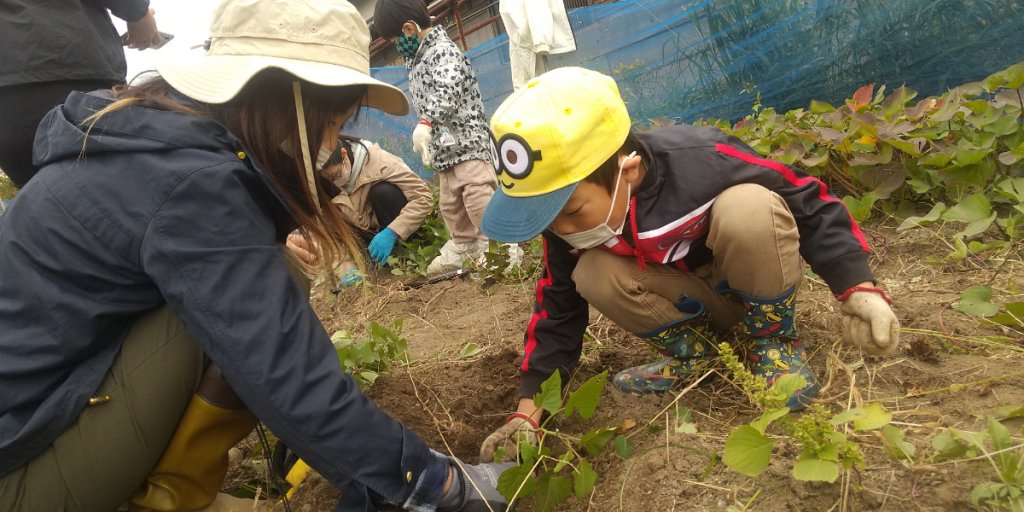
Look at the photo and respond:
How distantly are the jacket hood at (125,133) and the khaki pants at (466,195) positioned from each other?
205cm

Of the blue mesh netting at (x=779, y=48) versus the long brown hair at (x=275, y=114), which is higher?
the long brown hair at (x=275, y=114)

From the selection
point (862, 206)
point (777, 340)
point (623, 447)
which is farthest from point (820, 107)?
point (623, 447)

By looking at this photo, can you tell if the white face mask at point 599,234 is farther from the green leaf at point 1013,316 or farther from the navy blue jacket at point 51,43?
the navy blue jacket at point 51,43

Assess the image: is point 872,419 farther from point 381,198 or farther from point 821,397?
point 381,198

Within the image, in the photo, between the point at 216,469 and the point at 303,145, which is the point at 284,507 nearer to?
the point at 216,469

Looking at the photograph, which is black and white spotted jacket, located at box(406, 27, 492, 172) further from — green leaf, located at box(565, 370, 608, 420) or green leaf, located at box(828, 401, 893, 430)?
green leaf, located at box(828, 401, 893, 430)

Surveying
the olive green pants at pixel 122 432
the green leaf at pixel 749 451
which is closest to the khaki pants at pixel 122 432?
the olive green pants at pixel 122 432

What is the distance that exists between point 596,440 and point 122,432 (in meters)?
0.89

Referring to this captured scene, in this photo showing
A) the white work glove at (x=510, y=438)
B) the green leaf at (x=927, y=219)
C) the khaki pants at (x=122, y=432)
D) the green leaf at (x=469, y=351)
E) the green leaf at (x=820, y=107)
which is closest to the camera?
the khaki pants at (x=122, y=432)

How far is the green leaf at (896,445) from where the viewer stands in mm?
933

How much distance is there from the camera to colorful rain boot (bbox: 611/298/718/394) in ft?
4.81

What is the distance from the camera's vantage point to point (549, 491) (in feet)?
3.87

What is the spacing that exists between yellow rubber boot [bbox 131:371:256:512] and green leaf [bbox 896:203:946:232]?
1.95 metres

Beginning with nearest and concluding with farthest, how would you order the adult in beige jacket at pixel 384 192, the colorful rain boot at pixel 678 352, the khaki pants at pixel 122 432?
the khaki pants at pixel 122 432 < the colorful rain boot at pixel 678 352 < the adult in beige jacket at pixel 384 192
